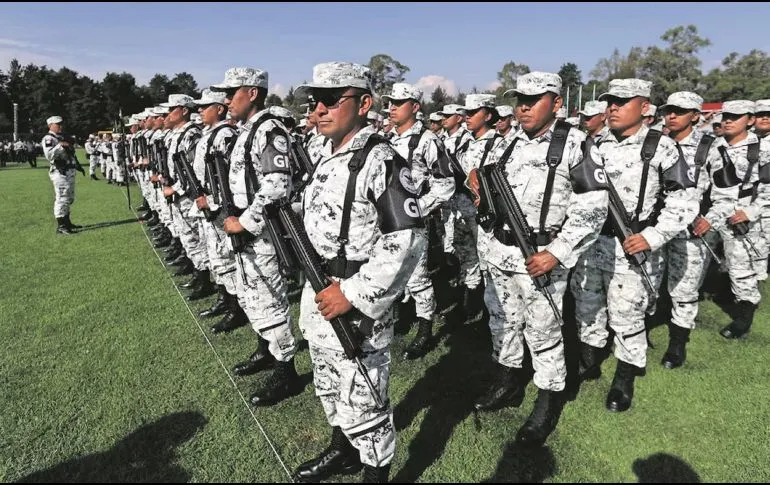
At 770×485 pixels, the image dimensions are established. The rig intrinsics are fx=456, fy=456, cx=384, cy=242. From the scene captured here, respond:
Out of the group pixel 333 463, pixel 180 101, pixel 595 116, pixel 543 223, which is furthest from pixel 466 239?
pixel 180 101

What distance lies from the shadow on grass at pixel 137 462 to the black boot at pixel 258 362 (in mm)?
854

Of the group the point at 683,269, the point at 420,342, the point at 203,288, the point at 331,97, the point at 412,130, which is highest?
the point at 331,97

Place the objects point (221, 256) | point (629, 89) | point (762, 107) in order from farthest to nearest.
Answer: point (762, 107), point (221, 256), point (629, 89)

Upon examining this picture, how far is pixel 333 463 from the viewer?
3.21m

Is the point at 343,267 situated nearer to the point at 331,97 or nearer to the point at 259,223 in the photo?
the point at 331,97

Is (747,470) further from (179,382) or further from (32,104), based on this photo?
(32,104)

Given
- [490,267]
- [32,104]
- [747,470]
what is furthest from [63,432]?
→ [32,104]

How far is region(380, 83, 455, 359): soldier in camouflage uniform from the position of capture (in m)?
5.22

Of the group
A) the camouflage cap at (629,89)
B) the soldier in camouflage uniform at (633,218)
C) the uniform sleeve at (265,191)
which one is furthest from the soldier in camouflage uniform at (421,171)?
the camouflage cap at (629,89)

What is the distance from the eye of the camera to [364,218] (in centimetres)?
257

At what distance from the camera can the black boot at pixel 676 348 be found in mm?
4746

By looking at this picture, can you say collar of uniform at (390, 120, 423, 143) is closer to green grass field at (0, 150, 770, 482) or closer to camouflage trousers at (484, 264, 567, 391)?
camouflage trousers at (484, 264, 567, 391)

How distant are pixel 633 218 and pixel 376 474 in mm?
3002

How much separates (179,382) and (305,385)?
125 centimetres
